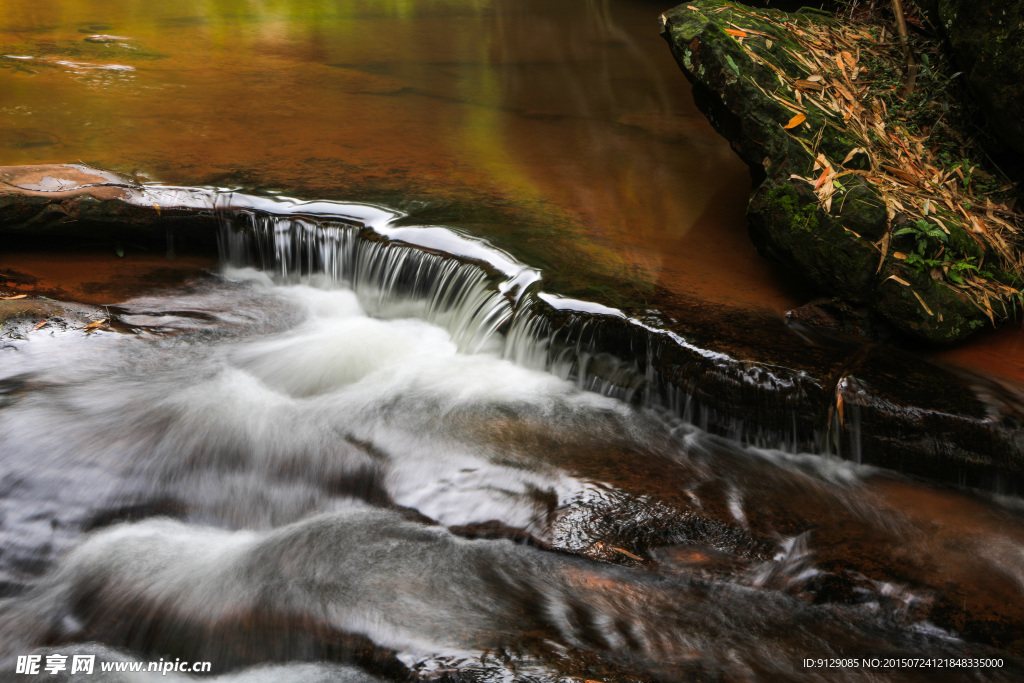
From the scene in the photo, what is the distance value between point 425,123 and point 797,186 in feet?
11.2

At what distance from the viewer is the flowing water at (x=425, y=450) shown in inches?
111

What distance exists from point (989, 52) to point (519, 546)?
3451mm

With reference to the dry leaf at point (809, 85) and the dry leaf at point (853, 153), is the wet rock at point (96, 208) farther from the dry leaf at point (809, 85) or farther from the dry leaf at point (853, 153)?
the dry leaf at point (853, 153)

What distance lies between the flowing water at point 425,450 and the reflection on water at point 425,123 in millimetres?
39

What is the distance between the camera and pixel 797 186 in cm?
395

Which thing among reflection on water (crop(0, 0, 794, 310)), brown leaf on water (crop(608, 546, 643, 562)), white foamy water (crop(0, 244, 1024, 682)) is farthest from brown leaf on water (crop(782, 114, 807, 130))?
brown leaf on water (crop(608, 546, 643, 562))

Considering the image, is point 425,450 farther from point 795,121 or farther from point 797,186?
point 795,121

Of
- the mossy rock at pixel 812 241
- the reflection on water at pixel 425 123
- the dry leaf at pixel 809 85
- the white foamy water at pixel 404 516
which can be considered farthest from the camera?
the reflection on water at pixel 425 123

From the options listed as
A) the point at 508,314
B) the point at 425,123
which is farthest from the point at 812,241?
the point at 425,123

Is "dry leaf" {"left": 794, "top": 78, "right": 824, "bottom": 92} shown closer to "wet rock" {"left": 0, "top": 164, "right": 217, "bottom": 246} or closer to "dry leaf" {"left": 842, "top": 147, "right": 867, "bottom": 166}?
"dry leaf" {"left": 842, "top": 147, "right": 867, "bottom": 166}

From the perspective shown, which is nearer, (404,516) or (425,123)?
(404,516)

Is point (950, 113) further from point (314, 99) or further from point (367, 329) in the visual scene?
point (314, 99)

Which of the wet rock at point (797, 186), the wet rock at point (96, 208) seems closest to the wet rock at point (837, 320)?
the wet rock at point (797, 186)

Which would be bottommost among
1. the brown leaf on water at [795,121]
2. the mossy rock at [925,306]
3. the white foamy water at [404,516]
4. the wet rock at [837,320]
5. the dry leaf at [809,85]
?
the white foamy water at [404,516]
